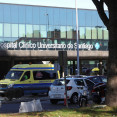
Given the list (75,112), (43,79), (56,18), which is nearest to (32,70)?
(43,79)

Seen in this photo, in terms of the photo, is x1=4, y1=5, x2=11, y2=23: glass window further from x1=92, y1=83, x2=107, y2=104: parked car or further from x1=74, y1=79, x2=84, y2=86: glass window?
x1=92, y1=83, x2=107, y2=104: parked car

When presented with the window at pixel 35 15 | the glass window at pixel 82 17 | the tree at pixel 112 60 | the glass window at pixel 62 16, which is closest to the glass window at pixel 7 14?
the window at pixel 35 15

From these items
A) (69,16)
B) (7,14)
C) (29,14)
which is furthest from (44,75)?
(69,16)

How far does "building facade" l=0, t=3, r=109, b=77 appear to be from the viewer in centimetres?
4759

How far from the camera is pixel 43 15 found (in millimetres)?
51781

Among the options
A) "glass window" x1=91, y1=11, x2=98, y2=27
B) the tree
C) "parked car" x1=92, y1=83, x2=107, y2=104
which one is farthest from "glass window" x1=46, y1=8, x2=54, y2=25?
the tree

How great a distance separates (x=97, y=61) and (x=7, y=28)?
1660cm

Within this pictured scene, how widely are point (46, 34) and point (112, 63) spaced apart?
3737 cm

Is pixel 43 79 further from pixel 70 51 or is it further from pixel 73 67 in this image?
pixel 73 67

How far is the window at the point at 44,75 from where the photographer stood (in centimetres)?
2803

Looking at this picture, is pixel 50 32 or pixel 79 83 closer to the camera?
pixel 79 83

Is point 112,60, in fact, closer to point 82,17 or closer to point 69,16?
point 69,16

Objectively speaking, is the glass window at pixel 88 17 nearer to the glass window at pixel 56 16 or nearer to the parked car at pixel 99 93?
the glass window at pixel 56 16

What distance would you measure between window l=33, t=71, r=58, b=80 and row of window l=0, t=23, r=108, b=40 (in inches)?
855
